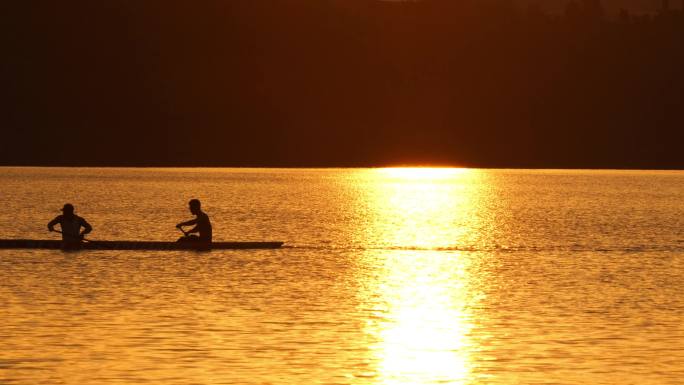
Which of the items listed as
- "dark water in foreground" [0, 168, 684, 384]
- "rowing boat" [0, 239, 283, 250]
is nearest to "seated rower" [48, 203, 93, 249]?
"rowing boat" [0, 239, 283, 250]

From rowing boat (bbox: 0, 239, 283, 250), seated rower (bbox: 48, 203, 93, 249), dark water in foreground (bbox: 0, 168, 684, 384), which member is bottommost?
dark water in foreground (bbox: 0, 168, 684, 384)

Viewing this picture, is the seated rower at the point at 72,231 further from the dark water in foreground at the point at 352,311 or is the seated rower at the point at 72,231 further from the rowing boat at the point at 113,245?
the dark water in foreground at the point at 352,311

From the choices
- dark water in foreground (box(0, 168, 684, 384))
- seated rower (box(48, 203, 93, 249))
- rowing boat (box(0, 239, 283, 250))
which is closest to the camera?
dark water in foreground (box(0, 168, 684, 384))

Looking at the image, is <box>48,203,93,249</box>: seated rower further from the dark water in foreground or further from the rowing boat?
the dark water in foreground

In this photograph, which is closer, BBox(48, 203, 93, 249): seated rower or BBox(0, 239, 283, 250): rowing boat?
BBox(48, 203, 93, 249): seated rower

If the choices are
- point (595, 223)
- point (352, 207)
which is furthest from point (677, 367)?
point (352, 207)

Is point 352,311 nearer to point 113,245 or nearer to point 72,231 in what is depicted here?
point 72,231

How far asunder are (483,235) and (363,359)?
47.9 meters

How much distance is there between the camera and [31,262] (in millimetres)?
44719

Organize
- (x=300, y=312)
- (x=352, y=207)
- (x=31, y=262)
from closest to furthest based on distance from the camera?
(x=300, y=312), (x=31, y=262), (x=352, y=207)

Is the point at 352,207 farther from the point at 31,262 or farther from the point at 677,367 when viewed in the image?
the point at 677,367

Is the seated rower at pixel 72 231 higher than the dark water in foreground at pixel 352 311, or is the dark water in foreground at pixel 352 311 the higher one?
the seated rower at pixel 72 231

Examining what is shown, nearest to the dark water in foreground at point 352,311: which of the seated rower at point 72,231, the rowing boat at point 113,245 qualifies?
the rowing boat at point 113,245

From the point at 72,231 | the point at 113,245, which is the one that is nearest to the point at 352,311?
the point at 72,231
